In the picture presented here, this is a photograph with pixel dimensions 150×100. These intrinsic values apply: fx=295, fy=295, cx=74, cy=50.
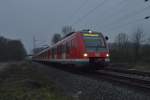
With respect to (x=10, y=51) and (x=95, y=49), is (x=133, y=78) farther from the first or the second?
(x=10, y=51)

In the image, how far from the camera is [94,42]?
2109 cm

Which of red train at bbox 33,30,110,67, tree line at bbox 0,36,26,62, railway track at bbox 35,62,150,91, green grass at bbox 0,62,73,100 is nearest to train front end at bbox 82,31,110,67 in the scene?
red train at bbox 33,30,110,67

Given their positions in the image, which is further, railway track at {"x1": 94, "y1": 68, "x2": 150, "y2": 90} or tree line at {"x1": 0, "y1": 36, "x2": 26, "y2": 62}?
tree line at {"x1": 0, "y1": 36, "x2": 26, "y2": 62}

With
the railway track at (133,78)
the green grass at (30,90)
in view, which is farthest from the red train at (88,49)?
the green grass at (30,90)

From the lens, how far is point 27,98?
9.47 meters

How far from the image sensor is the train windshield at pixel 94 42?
2059 centimetres

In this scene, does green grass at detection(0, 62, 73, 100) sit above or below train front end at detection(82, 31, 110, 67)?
below

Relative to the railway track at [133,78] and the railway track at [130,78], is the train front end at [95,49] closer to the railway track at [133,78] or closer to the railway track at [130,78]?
the railway track at [130,78]

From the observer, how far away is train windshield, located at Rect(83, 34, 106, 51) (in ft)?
67.6

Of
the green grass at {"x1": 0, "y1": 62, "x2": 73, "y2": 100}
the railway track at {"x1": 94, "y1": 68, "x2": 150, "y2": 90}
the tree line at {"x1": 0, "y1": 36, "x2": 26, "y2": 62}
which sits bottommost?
the green grass at {"x1": 0, "y1": 62, "x2": 73, "y2": 100}

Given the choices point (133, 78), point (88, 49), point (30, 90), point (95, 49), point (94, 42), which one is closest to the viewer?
point (30, 90)

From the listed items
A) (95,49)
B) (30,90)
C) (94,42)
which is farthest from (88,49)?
(30,90)

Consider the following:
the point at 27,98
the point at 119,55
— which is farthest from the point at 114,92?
the point at 119,55

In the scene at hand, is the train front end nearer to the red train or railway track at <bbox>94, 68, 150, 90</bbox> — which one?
the red train
